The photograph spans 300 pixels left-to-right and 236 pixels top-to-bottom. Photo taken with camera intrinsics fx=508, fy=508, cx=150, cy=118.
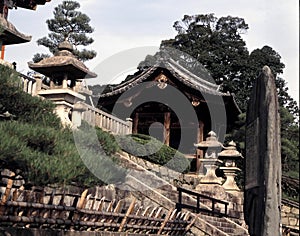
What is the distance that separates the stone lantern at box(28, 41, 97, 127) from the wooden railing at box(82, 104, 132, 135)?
2464 mm

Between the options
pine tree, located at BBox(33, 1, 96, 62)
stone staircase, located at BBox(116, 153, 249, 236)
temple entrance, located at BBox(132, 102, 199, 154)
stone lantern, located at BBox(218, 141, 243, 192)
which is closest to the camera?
stone staircase, located at BBox(116, 153, 249, 236)

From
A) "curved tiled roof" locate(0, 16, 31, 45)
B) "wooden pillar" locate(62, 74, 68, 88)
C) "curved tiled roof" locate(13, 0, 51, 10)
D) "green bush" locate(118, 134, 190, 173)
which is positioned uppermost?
"curved tiled roof" locate(13, 0, 51, 10)

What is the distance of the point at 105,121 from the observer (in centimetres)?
1753

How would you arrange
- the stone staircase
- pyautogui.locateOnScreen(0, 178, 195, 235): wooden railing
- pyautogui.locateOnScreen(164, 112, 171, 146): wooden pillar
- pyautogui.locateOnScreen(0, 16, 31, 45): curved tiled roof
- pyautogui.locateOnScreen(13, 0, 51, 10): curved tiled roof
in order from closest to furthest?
pyautogui.locateOnScreen(0, 178, 195, 235): wooden railing → the stone staircase → pyautogui.locateOnScreen(0, 16, 31, 45): curved tiled roof → pyautogui.locateOnScreen(13, 0, 51, 10): curved tiled roof → pyautogui.locateOnScreen(164, 112, 171, 146): wooden pillar

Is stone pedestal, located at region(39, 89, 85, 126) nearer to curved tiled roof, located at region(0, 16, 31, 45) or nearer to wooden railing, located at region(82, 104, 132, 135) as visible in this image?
wooden railing, located at region(82, 104, 132, 135)

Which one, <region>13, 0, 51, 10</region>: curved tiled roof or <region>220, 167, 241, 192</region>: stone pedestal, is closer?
<region>220, 167, 241, 192</region>: stone pedestal

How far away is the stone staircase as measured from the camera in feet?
38.1

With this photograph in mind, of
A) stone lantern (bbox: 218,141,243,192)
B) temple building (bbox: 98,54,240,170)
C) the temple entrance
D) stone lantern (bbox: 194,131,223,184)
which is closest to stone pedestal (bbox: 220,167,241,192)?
stone lantern (bbox: 218,141,243,192)

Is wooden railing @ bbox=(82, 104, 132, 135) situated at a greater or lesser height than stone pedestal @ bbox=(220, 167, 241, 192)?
greater

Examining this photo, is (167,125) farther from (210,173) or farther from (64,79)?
(64,79)

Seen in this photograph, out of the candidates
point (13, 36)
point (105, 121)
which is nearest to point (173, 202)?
point (105, 121)

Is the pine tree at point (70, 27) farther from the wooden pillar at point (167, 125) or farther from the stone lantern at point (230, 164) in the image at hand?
the stone lantern at point (230, 164)

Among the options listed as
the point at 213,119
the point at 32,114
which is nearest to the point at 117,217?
the point at 32,114

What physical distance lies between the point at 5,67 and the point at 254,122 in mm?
3062
